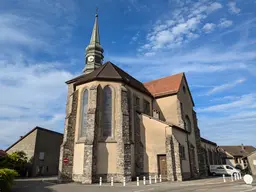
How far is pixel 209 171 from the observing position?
3048 cm

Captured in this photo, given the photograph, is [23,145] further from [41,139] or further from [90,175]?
[90,175]

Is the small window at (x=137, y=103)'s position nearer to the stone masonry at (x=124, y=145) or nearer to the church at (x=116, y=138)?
the church at (x=116, y=138)

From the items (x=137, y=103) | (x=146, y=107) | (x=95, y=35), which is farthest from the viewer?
(x=95, y=35)

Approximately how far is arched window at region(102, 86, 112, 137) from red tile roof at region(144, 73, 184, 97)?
8.80m

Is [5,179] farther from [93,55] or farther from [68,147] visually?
[93,55]

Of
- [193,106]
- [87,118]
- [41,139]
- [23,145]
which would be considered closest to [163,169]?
[87,118]

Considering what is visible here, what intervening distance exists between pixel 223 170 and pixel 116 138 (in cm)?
1908

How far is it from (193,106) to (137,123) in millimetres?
13538

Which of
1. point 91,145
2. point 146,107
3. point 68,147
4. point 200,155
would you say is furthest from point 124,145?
point 200,155

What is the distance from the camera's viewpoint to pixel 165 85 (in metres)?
28.5

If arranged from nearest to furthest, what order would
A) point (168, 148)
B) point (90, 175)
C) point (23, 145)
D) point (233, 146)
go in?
point (90, 175) → point (168, 148) → point (23, 145) → point (233, 146)

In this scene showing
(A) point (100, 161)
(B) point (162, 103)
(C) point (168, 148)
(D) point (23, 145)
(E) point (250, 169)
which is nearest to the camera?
(A) point (100, 161)

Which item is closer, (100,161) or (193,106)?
(100,161)

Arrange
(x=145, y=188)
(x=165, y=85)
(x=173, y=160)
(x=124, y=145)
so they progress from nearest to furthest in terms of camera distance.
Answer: (x=145, y=188), (x=124, y=145), (x=173, y=160), (x=165, y=85)
